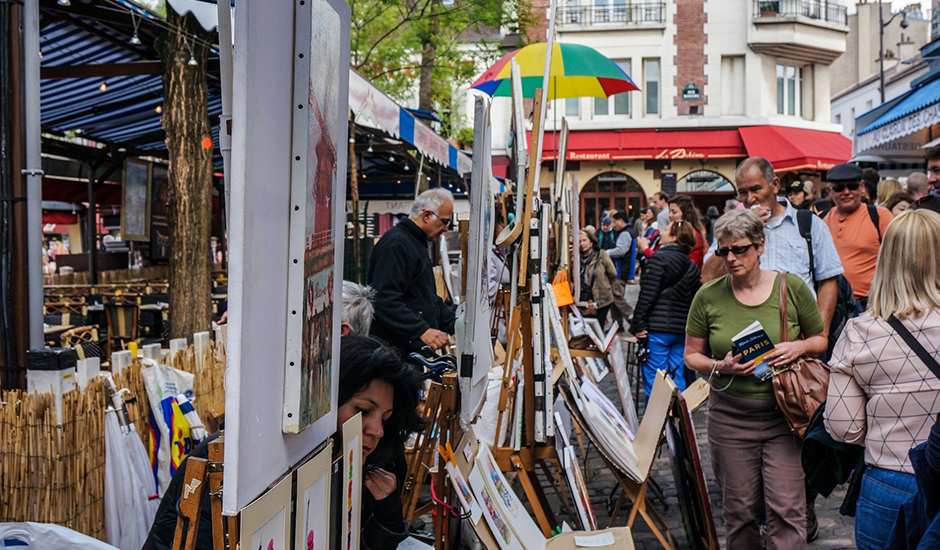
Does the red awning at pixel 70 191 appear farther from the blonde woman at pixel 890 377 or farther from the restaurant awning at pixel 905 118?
the blonde woman at pixel 890 377

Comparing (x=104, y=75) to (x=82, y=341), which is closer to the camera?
(x=104, y=75)

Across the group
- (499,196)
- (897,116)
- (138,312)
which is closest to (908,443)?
(499,196)

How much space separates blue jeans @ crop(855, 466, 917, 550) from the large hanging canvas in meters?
1.90

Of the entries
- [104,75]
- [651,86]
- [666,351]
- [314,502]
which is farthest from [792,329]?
[651,86]

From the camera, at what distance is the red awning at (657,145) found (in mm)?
26344

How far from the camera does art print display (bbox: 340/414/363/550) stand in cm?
182

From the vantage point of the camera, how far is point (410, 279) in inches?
186

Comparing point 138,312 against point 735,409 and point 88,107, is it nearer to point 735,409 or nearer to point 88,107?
point 88,107

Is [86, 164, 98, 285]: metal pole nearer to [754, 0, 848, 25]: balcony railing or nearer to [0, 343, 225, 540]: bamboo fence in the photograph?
[0, 343, 225, 540]: bamboo fence

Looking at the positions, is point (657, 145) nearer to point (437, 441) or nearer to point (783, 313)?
point (783, 313)

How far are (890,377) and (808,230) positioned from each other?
1743mm

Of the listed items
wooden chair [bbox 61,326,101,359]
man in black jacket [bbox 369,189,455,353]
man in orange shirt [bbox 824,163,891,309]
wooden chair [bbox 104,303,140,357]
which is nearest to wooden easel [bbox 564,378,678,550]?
man in black jacket [bbox 369,189,455,353]

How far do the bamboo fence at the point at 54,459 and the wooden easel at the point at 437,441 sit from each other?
1563 millimetres

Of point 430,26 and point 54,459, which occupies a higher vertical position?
point 430,26
